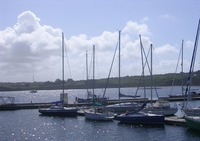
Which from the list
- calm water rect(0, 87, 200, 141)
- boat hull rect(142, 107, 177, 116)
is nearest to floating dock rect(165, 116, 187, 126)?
calm water rect(0, 87, 200, 141)

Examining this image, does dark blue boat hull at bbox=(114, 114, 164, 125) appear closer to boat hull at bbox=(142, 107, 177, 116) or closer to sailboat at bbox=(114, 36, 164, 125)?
sailboat at bbox=(114, 36, 164, 125)

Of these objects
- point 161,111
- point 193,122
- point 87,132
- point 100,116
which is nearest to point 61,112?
point 100,116

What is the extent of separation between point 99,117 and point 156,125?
8756 millimetres

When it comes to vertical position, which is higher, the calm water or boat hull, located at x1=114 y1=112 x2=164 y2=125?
boat hull, located at x1=114 y1=112 x2=164 y2=125

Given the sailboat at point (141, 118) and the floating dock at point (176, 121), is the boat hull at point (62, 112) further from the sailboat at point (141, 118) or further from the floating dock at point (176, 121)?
the floating dock at point (176, 121)

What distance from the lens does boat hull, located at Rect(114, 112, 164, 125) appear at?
144 feet

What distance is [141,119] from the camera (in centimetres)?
4509

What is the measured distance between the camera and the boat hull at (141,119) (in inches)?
1729

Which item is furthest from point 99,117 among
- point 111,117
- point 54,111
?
point 54,111

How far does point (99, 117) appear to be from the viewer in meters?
49.1

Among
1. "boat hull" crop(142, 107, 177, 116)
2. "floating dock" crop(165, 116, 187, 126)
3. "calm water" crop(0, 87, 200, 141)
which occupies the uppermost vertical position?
"boat hull" crop(142, 107, 177, 116)

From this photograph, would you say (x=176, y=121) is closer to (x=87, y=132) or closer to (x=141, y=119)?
(x=141, y=119)

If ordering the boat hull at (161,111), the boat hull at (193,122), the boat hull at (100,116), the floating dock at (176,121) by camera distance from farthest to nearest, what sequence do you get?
the boat hull at (161,111), the boat hull at (100,116), the floating dock at (176,121), the boat hull at (193,122)

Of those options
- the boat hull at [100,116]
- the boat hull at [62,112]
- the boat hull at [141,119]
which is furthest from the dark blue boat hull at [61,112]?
the boat hull at [141,119]
